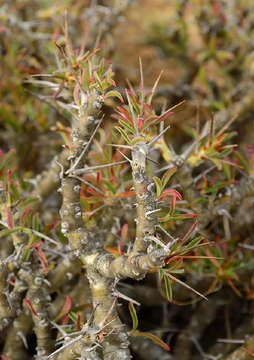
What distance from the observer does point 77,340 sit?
26.7 inches

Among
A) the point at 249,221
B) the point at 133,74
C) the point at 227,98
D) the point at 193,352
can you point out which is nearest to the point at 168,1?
the point at 133,74

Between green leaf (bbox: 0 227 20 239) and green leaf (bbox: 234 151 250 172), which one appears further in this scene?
green leaf (bbox: 234 151 250 172)

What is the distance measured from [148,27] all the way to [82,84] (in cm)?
130

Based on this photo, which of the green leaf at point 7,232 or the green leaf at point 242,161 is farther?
the green leaf at point 242,161

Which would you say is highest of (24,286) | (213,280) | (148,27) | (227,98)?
(148,27)

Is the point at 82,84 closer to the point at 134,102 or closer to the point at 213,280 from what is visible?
the point at 134,102

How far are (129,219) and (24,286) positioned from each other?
278 millimetres

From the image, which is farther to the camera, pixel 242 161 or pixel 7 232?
pixel 242 161

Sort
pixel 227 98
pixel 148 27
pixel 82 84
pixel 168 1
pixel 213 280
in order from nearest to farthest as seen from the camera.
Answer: pixel 82 84 → pixel 213 280 → pixel 227 98 → pixel 148 27 → pixel 168 1

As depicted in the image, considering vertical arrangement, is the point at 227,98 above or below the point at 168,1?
below

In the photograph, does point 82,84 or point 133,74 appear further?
point 133,74

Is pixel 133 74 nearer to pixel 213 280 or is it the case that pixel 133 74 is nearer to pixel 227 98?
pixel 227 98

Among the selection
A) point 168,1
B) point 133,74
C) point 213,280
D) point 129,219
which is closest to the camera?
point 129,219

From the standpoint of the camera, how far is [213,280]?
1075 millimetres
